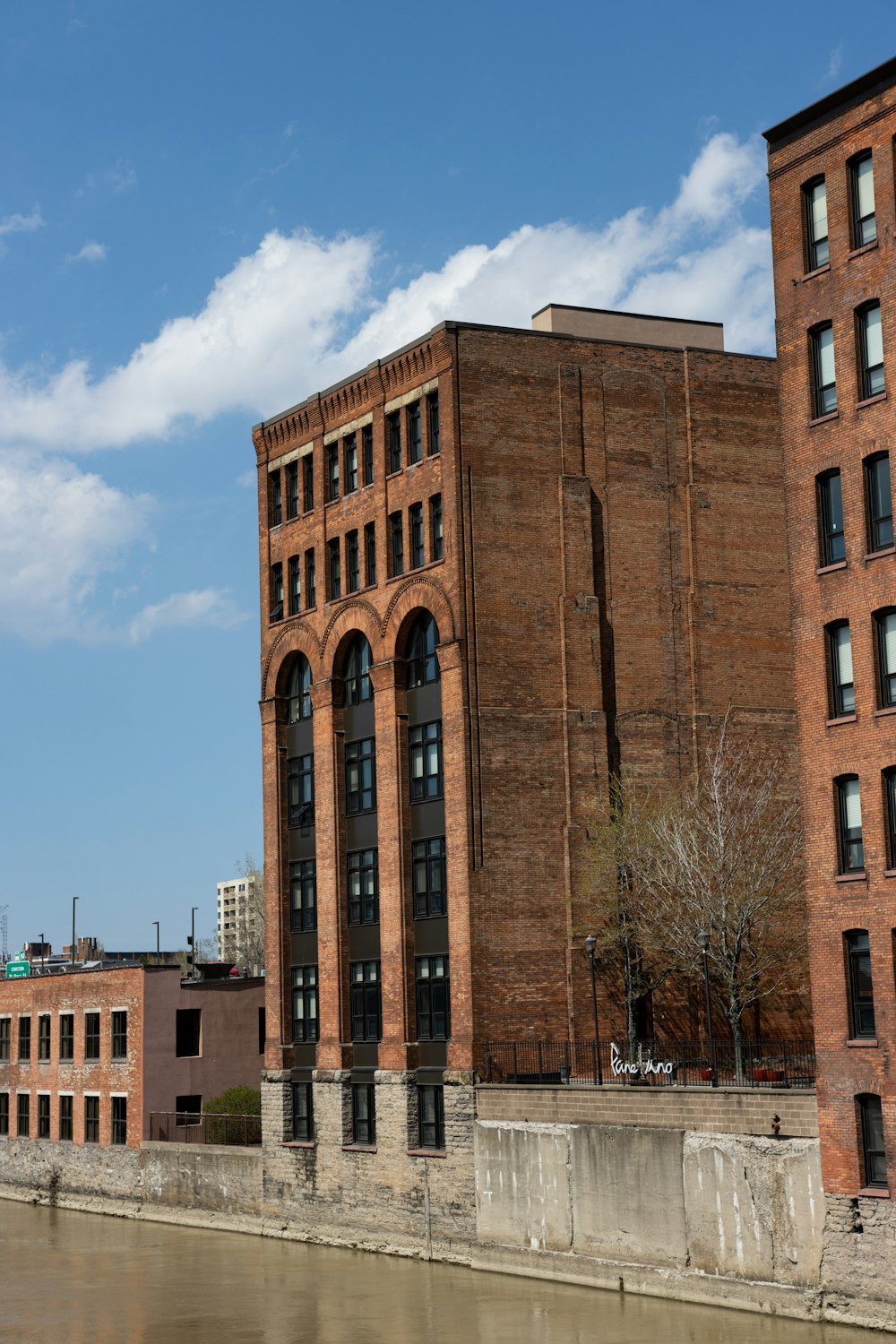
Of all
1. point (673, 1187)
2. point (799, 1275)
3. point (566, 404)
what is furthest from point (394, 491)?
point (799, 1275)

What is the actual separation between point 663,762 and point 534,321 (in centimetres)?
1502

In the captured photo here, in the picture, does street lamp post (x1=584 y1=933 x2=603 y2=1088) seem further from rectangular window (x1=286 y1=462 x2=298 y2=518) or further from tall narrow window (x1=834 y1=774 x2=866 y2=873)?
rectangular window (x1=286 y1=462 x2=298 y2=518)

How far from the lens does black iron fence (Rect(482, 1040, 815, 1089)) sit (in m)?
47.7

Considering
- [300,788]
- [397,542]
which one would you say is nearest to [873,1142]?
[397,542]

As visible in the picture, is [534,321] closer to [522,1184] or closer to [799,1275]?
[522,1184]

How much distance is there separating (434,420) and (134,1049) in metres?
28.5

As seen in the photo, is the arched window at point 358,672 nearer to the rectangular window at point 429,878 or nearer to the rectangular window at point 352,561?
the rectangular window at point 352,561

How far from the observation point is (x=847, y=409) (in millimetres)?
38812

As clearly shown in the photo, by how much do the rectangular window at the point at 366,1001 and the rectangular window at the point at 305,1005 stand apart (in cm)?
259

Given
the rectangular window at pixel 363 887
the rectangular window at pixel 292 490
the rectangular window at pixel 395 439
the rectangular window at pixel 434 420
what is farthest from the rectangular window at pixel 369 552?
the rectangular window at pixel 363 887

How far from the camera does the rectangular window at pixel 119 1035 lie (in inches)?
2766

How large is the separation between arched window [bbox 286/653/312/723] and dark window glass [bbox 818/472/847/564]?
84.0 ft

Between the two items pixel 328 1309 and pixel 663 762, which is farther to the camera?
pixel 663 762

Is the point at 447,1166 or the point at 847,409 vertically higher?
the point at 847,409
